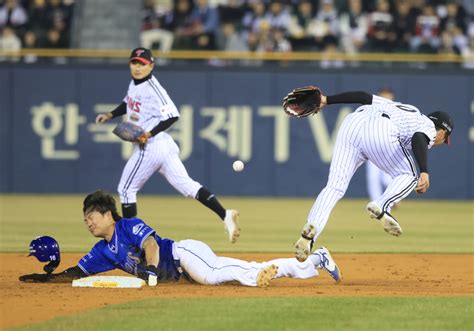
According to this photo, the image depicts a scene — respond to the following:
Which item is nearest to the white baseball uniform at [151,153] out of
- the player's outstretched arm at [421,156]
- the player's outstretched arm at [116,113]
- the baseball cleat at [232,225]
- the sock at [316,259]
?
the player's outstretched arm at [116,113]

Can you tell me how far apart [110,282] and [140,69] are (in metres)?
3.72

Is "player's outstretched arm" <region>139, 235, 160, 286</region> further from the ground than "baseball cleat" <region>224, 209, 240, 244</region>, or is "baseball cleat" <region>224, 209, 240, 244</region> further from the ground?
"player's outstretched arm" <region>139, 235, 160, 286</region>

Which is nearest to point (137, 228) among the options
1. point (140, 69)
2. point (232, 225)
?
point (232, 225)

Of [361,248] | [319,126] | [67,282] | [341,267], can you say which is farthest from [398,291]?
[319,126]

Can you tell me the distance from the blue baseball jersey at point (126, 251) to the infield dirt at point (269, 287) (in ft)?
0.59

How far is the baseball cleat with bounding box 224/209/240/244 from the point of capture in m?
10.8

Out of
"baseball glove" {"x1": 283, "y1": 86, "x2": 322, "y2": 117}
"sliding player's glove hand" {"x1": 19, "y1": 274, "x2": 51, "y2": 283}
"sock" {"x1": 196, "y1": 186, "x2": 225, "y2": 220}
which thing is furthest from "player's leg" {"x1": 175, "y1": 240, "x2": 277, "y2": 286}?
"sock" {"x1": 196, "y1": 186, "x2": 225, "y2": 220}

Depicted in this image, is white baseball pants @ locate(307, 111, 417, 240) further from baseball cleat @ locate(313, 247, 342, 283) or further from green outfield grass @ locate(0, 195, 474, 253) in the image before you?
green outfield grass @ locate(0, 195, 474, 253)

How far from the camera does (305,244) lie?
820 cm

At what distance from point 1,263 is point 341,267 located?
3.29 m

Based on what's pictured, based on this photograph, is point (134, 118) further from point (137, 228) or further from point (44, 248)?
point (137, 228)

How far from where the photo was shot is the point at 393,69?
65.0ft

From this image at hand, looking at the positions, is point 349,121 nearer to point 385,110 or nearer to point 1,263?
point 385,110

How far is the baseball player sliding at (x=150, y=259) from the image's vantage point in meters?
8.02
